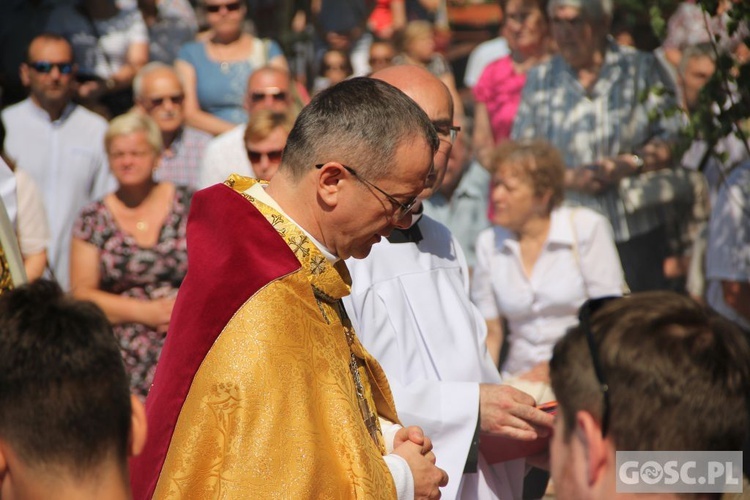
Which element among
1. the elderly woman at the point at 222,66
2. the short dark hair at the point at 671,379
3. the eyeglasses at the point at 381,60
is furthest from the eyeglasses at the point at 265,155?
the short dark hair at the point at 671,379

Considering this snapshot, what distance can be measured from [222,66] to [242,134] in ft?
4.69

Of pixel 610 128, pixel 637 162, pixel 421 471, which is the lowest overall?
pixel 637 162

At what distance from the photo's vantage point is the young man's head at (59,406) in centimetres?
213

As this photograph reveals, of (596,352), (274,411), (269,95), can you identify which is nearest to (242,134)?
(269,95)

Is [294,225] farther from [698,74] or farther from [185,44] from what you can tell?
[185,44]

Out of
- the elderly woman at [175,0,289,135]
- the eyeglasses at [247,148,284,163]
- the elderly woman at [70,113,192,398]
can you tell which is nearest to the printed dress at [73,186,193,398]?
the elderly woman at [70,113,192,398]

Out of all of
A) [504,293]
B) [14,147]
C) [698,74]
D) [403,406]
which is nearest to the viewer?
[403,406]

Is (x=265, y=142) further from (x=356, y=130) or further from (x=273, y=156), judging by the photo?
(x=356, y=130)

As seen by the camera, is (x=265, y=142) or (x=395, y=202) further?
(x=265, y=142)

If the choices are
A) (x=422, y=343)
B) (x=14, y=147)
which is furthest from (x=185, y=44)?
(x=422, y=343)

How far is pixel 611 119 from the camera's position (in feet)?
24.4

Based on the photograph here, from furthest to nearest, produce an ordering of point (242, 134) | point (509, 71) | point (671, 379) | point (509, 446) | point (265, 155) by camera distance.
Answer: point (509, 71) → point (242, 134) → point (265, 155) → point (509, 446) → point (671, 379)

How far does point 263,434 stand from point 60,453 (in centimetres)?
63

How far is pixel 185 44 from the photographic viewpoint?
8.56m
